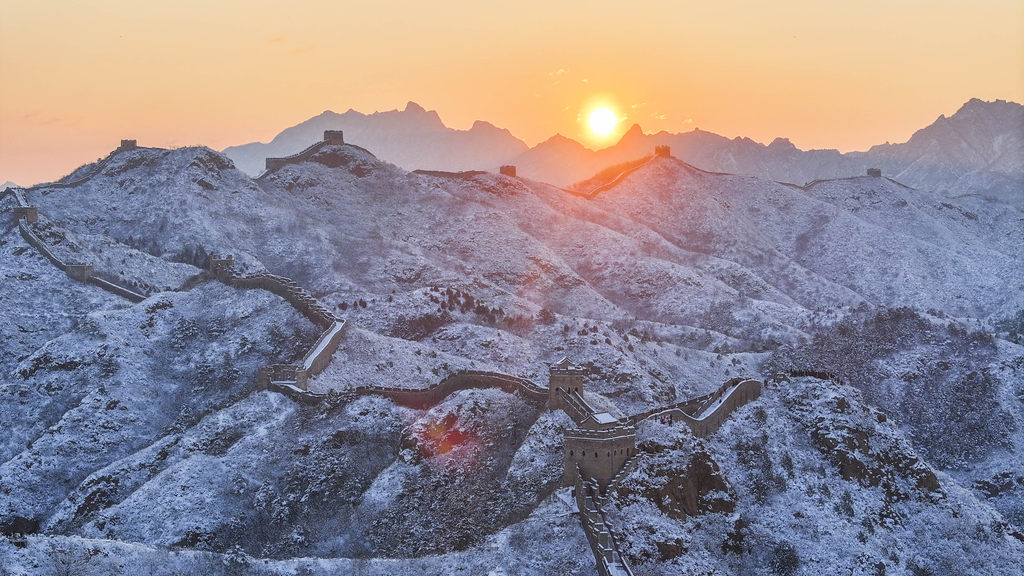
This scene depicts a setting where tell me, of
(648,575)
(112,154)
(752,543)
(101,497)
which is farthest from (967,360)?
(112,154)

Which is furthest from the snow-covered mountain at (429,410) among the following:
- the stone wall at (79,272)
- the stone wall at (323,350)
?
the stone wall at (79,272)

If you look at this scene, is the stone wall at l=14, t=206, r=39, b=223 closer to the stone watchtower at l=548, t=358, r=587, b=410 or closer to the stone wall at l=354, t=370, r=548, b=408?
the stone wall at l=354, t=370, r=548, b=408

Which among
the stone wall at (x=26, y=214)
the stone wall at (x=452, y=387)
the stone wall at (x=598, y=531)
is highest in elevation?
the stone wall at (x=26, y=214)

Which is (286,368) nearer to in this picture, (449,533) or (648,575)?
(449,533)

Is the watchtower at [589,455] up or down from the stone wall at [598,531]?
up

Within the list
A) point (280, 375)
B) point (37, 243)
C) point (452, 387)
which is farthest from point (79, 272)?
point (452, 387)

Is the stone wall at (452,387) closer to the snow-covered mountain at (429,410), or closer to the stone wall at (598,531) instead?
the snow-covered mountain at (429,410)

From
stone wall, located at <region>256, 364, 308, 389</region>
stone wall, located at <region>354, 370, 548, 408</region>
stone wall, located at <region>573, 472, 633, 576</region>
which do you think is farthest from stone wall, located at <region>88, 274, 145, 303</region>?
stone wall, located at <region>573, 472, 633, 576</region>
